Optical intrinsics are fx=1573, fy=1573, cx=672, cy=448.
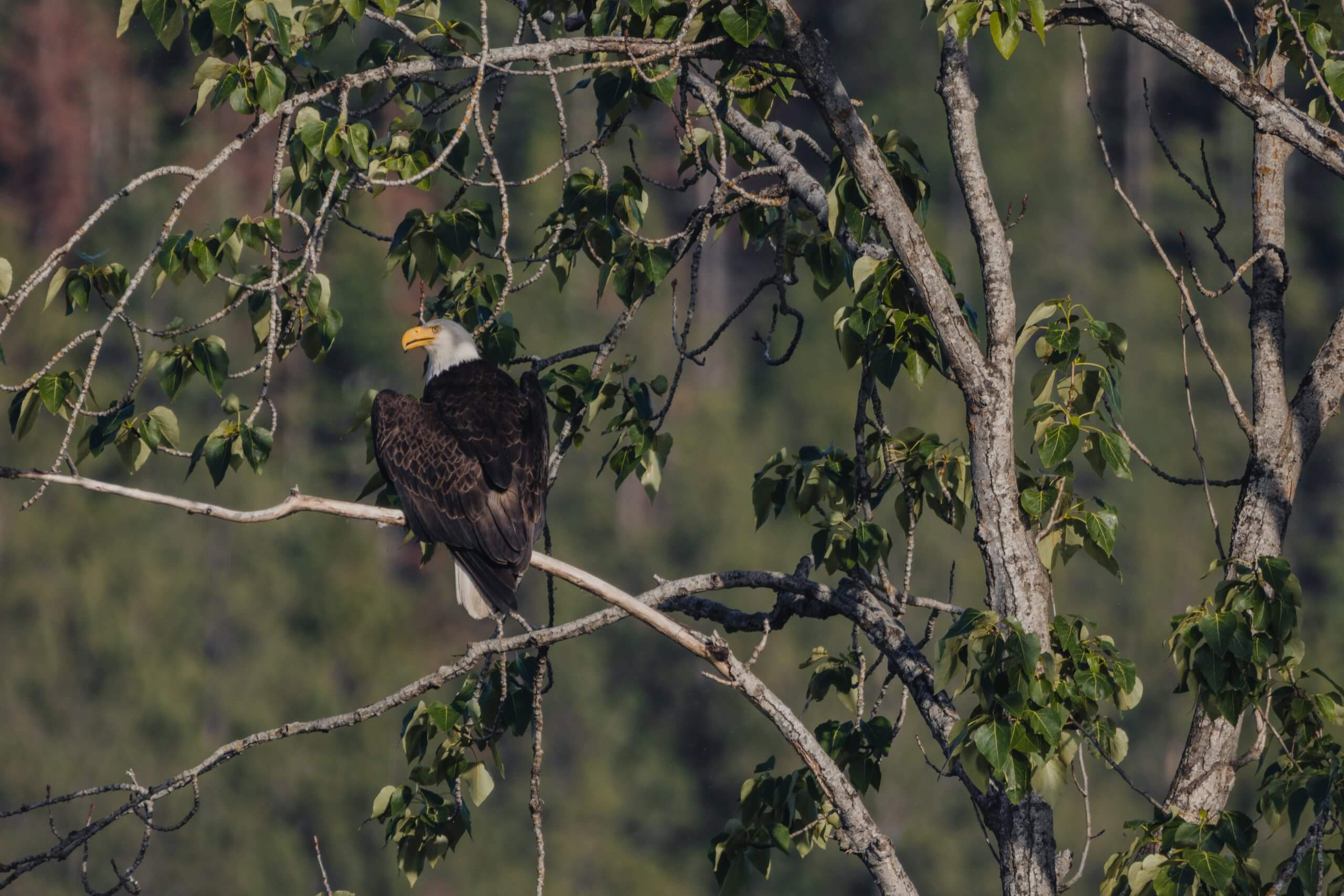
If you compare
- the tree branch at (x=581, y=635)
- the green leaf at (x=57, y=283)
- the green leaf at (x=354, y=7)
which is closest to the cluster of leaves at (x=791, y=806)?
the tree branch at (x=581, y=635)

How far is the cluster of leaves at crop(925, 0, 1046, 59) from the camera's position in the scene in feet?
11.0

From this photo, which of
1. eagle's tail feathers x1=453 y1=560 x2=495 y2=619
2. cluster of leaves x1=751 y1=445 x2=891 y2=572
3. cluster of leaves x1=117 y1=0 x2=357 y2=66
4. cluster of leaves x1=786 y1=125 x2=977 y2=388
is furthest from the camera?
eagle's tail feathers x1=453 y1=560 x2=495 y2=619

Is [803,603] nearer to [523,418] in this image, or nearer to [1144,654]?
[523,418]

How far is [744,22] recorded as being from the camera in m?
3.70

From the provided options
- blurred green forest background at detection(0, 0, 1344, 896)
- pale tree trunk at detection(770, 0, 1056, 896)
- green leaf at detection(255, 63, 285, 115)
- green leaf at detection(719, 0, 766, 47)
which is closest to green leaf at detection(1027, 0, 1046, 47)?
pale tree trunk at detection(770, 0, 1056, 896)

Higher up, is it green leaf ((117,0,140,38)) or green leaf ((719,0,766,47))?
green leaf ((117,0,140,38))

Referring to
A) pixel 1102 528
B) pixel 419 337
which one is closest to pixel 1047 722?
pixel 1102 528

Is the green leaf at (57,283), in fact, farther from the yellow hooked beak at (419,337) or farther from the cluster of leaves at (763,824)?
the cluster of leaves at (763,824)

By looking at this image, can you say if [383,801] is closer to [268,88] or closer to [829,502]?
[829,502]

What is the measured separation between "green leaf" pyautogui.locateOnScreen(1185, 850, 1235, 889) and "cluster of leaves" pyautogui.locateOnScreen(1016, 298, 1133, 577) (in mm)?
726

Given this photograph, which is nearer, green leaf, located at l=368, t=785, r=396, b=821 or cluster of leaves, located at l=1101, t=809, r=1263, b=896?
cluster of leaves, located at l=1101, t=809, r=1263, b=896

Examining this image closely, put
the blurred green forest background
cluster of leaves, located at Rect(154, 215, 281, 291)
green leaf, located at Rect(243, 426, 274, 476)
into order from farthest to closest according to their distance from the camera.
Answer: the blurred green forest background, green leaf, located at Rect(243, 426, 274, 476), cluster of leaves, located at Rect(154, 215, 281, 291)

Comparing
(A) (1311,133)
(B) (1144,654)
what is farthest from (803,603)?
(B) (1144,654)

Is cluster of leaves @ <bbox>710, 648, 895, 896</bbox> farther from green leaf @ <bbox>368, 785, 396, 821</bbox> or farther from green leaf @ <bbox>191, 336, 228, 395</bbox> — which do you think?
green leaf @ <bbox>191, 336, 228, 395</bbox>
